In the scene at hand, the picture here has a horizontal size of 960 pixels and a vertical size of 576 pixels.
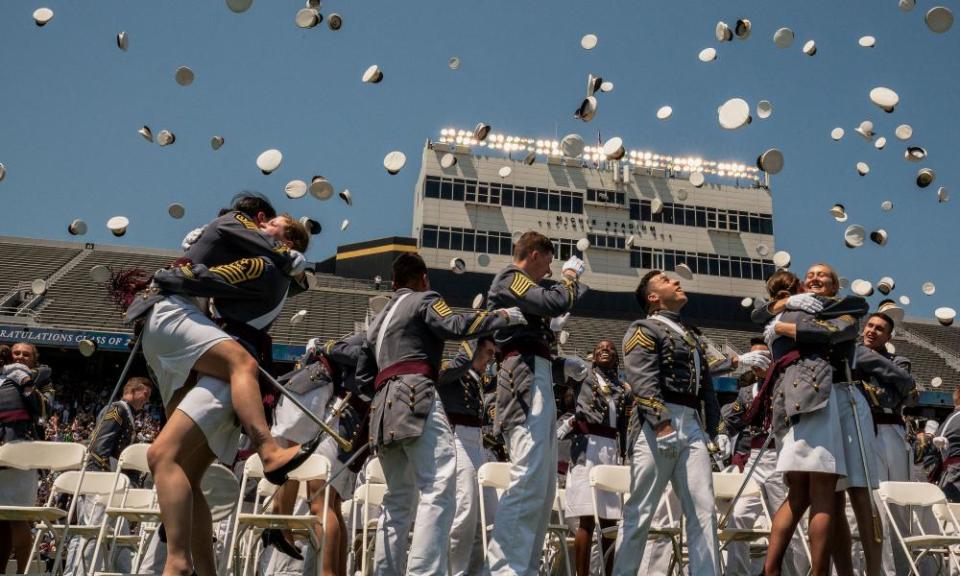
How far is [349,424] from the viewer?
259 inches

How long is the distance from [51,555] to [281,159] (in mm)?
6591

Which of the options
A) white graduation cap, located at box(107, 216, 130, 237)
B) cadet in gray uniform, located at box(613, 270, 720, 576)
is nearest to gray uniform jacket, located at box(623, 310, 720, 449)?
cadet in gray uniform, located at box(613, 270, 720, 576)

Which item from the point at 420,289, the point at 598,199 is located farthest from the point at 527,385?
the point at 598,199

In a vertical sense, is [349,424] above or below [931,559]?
above

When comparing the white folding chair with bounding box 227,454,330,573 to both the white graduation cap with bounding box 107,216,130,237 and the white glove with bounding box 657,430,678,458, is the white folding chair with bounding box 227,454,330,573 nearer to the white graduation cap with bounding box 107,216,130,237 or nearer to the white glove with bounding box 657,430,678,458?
the white glove with bounding box 657,430,678,458

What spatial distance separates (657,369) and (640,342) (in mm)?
237

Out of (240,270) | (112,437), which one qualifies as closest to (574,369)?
(240,270)

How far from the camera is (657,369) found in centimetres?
526

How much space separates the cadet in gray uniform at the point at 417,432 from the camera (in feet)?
14.7

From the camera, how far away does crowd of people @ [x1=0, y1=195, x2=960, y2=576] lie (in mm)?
3836

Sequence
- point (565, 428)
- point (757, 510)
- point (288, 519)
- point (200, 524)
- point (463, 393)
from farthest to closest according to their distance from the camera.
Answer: point (565, 428)
point (757, 510)
point (463, 393)
point (288, 519)
point (200, 524)

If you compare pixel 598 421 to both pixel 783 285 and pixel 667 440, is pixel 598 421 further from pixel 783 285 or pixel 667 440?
pixel 667 440

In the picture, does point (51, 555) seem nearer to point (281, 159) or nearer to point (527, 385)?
point (281, 159)

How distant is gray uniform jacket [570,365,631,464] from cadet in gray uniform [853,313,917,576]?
91.7 inches
